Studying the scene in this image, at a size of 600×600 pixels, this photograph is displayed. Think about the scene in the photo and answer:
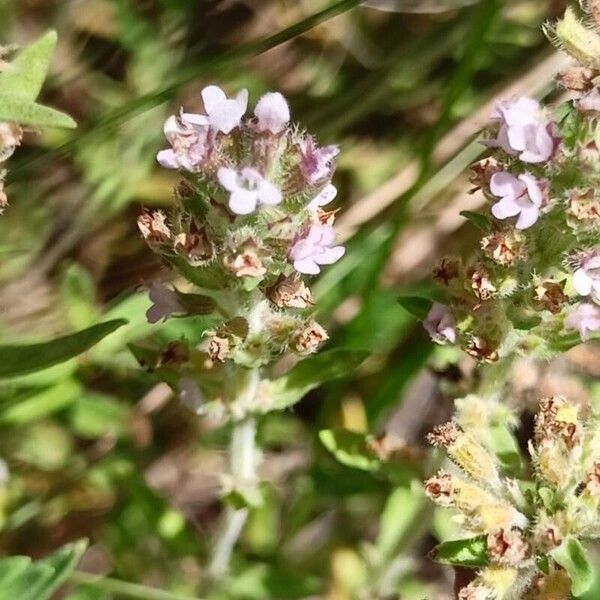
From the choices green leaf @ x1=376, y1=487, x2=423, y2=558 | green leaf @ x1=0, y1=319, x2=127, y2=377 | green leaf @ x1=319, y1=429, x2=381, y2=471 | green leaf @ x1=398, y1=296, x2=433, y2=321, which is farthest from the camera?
green leaf @ x1=376, y1=487, x2=423, y2=558

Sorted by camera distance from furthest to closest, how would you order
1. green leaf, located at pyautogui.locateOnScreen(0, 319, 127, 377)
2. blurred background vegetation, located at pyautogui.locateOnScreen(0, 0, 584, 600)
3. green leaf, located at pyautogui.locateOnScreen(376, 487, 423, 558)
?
1. green leaf, located at pyautogui.locateOnScreen(376, 487, 423, 558)
2. blurred background vegetation, located at pyautogui.locateOnScreen(0, 0, 584, 600)
3. green leaf, located at pyautogui.locateOnScreen(0, 319, 127, 377)

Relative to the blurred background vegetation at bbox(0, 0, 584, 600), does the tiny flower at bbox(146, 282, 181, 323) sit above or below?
above

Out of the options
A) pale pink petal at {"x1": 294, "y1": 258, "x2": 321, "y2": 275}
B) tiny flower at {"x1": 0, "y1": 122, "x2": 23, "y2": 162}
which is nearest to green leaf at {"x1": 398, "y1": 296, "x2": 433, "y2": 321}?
pale pink petal at {"x1": 294, "y1": 258, "x2": 321, "y2": 275}

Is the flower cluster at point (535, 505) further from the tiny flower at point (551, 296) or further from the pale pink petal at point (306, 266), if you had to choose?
the pale pink petal at point (306, 266)

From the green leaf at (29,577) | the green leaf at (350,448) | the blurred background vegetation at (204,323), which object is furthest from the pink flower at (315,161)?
the green leaf at (29,577)

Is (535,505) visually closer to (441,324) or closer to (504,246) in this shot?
(441,324)

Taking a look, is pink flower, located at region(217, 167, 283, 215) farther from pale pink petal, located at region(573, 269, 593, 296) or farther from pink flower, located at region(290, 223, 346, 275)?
pale pink petal, located at region(573, 269, 593, 296)

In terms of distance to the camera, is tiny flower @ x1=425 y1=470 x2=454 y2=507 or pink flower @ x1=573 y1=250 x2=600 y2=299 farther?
tiny flower @ x1=425 y1=470 x2=454 y2=507
